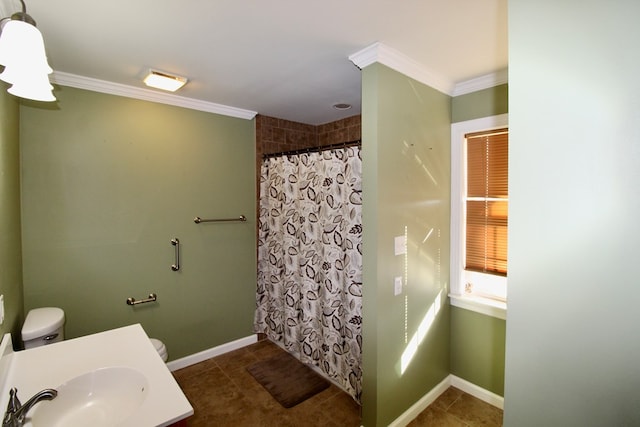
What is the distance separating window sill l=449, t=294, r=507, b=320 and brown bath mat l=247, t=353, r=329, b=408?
1.32 metres

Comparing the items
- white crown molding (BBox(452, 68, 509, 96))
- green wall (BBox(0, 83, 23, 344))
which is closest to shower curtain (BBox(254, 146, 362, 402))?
white crown molding (BBox(452, 68, 509, 96))

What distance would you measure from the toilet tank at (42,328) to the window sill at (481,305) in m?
2.79

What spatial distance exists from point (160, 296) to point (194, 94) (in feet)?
5.89

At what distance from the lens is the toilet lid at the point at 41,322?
163 centimetres

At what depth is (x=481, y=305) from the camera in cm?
225

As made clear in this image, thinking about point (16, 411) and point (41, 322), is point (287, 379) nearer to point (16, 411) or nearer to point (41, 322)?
point (41, 322)

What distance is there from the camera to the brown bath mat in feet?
7.67

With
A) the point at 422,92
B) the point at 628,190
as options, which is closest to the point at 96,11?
the point at 422,92

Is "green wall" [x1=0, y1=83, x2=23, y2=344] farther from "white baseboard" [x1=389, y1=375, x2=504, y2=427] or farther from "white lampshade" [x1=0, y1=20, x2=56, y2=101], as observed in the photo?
"white baseboard" [x1=389, y1=375, x2=504, y2=427]

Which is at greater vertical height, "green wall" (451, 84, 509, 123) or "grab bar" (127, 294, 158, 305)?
"green wall" (451, 84, 509, 123)

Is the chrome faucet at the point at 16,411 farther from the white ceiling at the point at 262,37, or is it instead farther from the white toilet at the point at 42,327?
the white ceiling at the point at 262,37

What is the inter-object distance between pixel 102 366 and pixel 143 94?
2072mm

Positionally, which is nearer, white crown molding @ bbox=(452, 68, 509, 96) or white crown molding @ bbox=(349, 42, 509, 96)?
white crown molding @ bbox=(349, 42, 509, 96)

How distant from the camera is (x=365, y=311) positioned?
1.88 m
